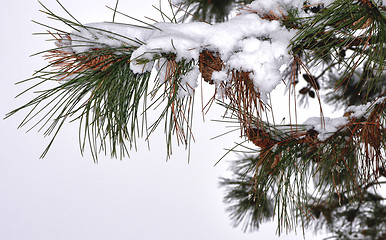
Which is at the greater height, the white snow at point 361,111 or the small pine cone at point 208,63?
the small pine cone at point 208,63

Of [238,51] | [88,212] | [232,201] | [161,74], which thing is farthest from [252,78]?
[88,212]

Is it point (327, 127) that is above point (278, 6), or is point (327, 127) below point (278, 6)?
below

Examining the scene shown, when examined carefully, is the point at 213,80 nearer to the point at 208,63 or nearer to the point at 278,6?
the point at 208,63

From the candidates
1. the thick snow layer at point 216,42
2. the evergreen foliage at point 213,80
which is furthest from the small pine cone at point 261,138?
the thick snow layer at point 216,42

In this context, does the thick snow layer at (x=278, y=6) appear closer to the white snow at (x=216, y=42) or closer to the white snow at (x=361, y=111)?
the white snow at (x=216, y=42)

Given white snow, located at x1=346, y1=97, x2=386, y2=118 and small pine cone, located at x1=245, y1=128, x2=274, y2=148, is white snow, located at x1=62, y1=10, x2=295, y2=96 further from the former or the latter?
white snow, located at x1=346, y1=97, x2=386, y2=118

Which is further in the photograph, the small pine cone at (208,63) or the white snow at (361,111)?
the white snow at (361,111)

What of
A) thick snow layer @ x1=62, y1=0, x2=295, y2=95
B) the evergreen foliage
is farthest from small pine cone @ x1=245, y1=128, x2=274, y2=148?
thick snow layer @ x1=62, y1=0, x2=295, y2=95

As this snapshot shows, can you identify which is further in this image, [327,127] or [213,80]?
[327,127]

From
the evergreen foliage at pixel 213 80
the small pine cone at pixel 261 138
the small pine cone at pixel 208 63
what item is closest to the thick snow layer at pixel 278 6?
the evergreen foliage at pixel 213 80

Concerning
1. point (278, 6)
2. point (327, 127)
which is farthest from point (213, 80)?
point (327, 127)

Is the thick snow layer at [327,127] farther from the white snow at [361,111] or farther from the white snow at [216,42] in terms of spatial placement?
the white snow at [216,42]

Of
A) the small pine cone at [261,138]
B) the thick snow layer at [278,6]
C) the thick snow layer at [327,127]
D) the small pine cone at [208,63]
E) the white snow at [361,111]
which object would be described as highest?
the thick snow layer at [278,6]

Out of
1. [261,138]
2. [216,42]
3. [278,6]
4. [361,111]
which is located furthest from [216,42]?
[361,111]
